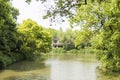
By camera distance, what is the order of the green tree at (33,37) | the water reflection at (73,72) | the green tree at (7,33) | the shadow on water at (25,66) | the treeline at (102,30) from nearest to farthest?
the treeline at (102,30)
the water reflection at (73,72)
the shadow on water at (25,66)
the green tree at (7,33)
the green tree at (33,37)

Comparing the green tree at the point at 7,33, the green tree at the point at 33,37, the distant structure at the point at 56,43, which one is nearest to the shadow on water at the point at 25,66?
the green tree at the point at 7,33

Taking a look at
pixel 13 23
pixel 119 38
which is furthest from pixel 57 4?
pixel 13 23

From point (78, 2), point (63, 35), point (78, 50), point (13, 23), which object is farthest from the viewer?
point (63, 35)

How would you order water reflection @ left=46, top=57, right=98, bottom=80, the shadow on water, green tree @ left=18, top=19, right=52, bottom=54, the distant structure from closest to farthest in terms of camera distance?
water reflection @ left=46, top=57, right=98, bottom=80, the shadow on water, green tree @ left=18, top=19, right=52, bottom=54, the distant structure

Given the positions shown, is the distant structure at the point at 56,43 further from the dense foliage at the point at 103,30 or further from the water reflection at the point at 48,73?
the dense foliage at the point at 103,30

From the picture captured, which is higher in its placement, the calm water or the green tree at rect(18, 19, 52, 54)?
the green tree at rect(18, 19, 52, 54)

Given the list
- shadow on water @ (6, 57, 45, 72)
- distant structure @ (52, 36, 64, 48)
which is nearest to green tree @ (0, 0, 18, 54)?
shadow on water @ (6, 57, 45, 72)

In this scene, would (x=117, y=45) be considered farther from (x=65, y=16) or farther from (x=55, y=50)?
(x=55, y=50)

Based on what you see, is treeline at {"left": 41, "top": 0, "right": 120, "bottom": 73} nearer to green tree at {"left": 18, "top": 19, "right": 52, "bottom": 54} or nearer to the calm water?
the calm water

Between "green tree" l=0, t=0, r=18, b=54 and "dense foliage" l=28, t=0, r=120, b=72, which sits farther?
"green tree" l=0, t=0, r=18, b=54

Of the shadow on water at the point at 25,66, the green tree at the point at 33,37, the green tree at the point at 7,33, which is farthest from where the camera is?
the green tree at the point at 33,37

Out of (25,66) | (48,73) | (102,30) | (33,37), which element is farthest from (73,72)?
(33,37)

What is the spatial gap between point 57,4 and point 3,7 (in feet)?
51.4

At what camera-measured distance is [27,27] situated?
49344 mm
